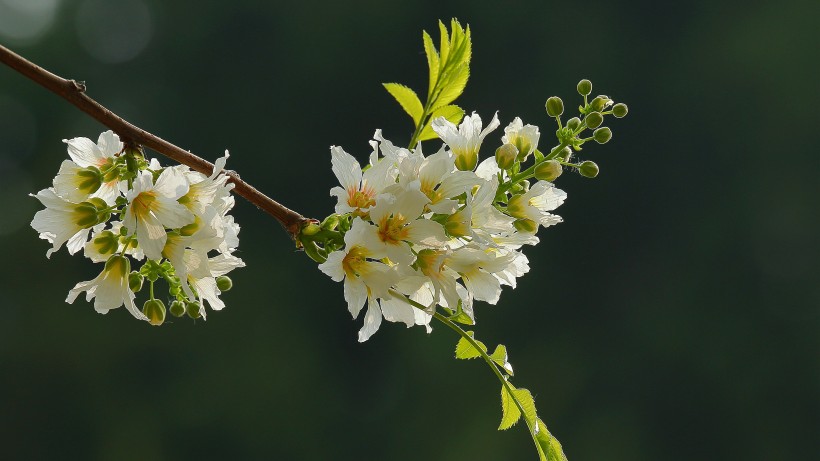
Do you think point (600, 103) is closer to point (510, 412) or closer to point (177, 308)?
point (510, 412)

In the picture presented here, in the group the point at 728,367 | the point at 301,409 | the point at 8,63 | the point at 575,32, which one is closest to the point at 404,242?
the point at 8,63

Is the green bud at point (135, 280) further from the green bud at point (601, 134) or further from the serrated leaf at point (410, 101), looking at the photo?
the green bud at point (601, 134)

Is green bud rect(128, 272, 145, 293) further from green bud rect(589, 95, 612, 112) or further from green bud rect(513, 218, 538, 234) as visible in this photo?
green bud rect(589, 95, 612, 112)

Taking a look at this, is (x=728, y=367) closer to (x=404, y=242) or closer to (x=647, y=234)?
(x=647, y=234)

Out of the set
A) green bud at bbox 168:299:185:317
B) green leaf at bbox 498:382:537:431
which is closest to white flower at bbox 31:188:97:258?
green bud at bbox 168:299:185:317

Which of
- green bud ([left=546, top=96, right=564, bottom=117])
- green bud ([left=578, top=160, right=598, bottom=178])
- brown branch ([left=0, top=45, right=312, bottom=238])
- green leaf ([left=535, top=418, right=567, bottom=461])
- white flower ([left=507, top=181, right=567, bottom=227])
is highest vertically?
green bud ([left=546, top=96, right=564, bottom=117])

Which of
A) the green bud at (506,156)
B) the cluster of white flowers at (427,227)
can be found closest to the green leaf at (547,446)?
the cluster of white flowers at (427,227)

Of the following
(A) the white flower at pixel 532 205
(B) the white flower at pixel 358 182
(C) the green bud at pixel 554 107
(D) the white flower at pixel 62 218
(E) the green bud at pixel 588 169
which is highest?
(C) the green bud at pixel 554 107

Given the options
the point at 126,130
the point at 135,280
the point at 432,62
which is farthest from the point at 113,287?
the point at 432,62

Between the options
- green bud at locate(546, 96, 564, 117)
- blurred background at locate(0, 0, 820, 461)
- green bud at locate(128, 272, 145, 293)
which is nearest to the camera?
green bud at locate(128, 272, 145, 293)
